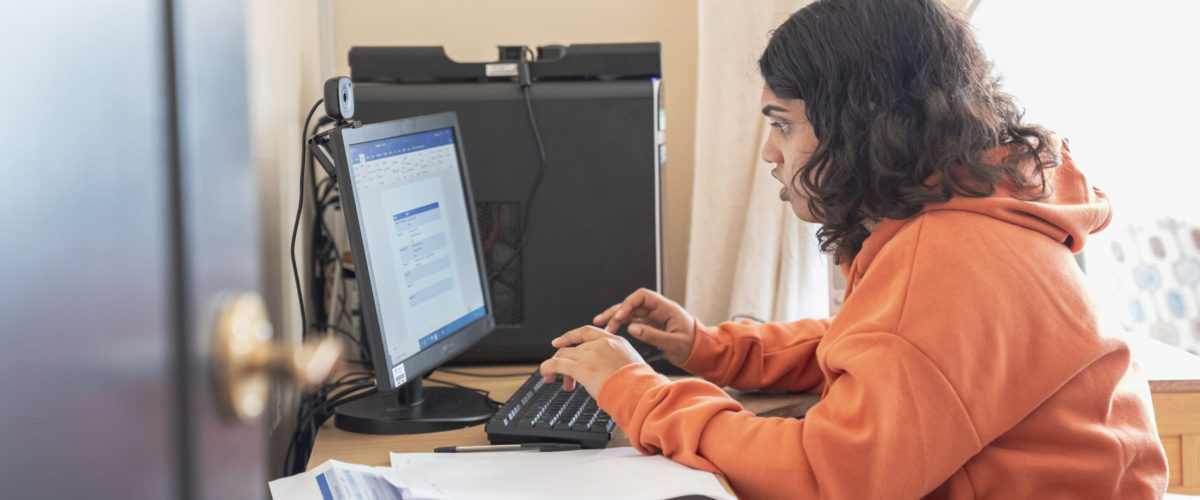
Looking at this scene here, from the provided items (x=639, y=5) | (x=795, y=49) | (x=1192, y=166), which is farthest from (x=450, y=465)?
(x=1192, y=166)

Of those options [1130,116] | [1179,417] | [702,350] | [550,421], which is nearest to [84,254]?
[550,421]

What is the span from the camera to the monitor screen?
1016 mm

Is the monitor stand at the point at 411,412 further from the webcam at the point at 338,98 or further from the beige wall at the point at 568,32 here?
the beige wall at the point at 568,32

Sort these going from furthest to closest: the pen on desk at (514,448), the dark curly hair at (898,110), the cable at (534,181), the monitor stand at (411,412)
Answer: the cable at (534,181)
the monitor stand at (411,412)
the pen on desk at (514,448)
the dark curly hair at (898,110)

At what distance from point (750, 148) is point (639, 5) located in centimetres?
39

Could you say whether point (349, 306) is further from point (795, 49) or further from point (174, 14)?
point (174, 14)

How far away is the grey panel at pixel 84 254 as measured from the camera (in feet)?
0.64

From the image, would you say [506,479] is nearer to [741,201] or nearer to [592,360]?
[592,360]

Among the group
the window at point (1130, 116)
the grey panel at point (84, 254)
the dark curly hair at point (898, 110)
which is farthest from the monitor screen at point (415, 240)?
the window at point (1130, 116)

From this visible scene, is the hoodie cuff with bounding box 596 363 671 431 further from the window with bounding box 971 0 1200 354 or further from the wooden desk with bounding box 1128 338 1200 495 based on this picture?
the window with bounding box 971 0 1200 354

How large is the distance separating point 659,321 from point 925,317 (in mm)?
554

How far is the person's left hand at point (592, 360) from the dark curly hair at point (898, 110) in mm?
272

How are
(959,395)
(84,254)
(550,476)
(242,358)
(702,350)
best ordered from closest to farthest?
(84,254)
(242,358)
(959,395)
(550,476)
(702,350)

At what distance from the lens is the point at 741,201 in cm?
187
